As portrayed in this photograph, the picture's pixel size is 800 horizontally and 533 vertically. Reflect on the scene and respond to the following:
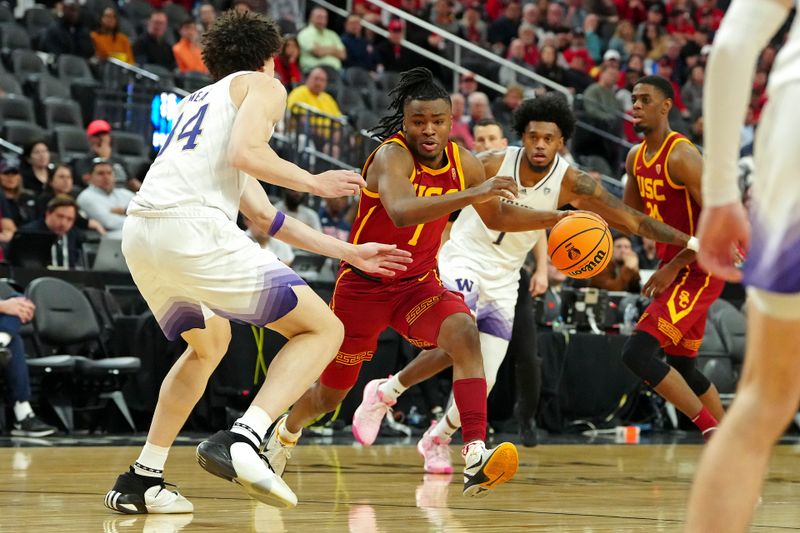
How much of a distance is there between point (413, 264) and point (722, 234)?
127 inches

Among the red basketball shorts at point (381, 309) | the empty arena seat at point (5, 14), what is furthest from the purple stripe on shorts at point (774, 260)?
the empty arena seat at point (5, 14)

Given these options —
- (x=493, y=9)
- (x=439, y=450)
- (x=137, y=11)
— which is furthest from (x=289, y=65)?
(x=439, y=450)

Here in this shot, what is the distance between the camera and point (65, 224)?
9.36 m

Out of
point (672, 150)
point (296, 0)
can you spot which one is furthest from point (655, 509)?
point (296, 0)

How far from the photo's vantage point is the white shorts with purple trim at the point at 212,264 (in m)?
4.02

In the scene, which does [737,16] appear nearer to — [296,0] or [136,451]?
[136,451]

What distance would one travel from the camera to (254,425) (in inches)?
156

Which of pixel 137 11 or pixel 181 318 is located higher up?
pixel 181 318

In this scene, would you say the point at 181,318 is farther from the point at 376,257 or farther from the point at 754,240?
the point at 754,240

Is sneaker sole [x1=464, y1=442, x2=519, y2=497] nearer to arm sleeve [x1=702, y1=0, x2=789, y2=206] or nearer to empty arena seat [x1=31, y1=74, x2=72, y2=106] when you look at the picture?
arm sleeve [x1=702, y1=0, x2=789, y2=206]

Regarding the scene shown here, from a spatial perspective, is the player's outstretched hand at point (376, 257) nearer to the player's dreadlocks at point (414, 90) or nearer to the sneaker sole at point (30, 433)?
the player's dreadlocks at point (414, 90)

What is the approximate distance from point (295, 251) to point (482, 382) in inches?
216

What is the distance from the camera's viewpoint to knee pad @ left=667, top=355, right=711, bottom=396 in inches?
252

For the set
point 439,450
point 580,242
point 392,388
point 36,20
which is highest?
point 580,242
